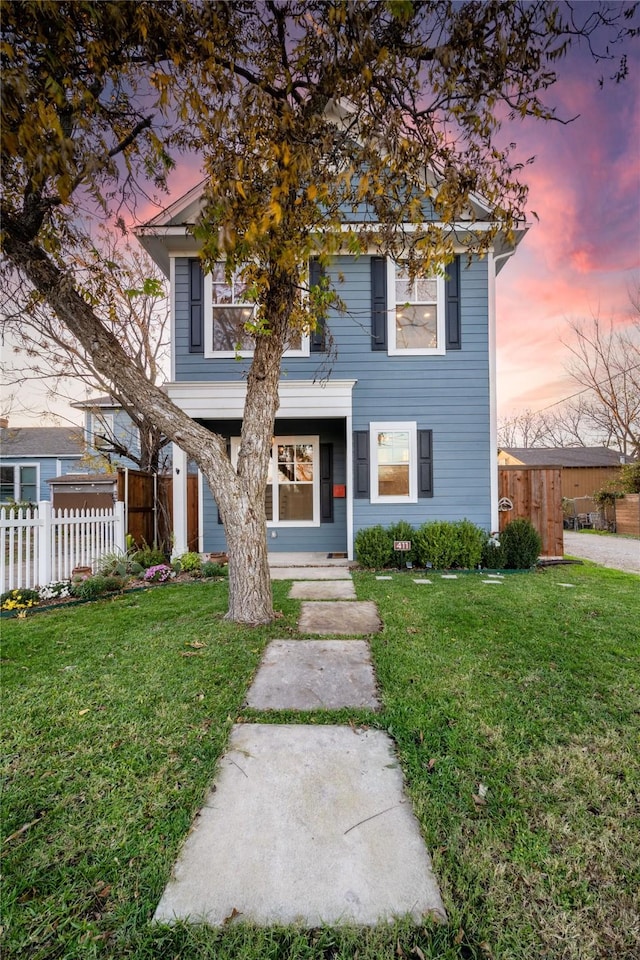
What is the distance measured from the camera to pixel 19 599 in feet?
15.1

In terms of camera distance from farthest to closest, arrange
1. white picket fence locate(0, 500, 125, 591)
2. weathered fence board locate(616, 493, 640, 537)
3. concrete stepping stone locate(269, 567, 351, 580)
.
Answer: weathered fence board locate(616, 493, 640, 537) → concrete stepping stone locate(269, 567, 351, 580) → white picket fence locate(0, 500, 125, 591)

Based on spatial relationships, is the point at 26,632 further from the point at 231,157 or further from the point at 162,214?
the point at 162,214

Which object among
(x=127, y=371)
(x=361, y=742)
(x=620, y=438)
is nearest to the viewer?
Result: (x=361, y=742)

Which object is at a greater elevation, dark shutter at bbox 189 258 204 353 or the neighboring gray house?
dark shutter at bbox 189 258 204 353

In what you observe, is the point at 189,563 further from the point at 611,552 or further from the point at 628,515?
the point at 628,515

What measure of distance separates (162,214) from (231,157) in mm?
4245

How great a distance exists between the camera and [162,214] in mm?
6590

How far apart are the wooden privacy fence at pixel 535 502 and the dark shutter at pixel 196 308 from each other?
19.8 feet

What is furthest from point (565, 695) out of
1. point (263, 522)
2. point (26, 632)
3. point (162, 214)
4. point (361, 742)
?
point (162, 214)

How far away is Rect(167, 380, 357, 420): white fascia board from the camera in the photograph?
22.2 feet

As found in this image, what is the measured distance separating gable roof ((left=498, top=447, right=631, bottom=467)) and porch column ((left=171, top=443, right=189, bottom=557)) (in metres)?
Result: 20.6

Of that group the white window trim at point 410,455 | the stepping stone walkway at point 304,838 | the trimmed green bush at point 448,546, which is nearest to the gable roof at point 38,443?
the white window trim at point 410,455

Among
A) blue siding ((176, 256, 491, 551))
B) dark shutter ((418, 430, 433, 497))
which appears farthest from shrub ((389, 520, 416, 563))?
dark shutter ((418, 430, 433, 497))

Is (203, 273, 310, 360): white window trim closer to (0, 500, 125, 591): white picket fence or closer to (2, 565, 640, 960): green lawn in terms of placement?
(0, 500, 125, 591): white picket fence
